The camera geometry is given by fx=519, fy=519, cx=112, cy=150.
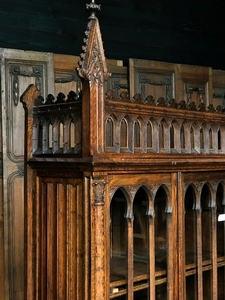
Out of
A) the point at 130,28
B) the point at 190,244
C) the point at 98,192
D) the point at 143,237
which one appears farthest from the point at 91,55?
the point at 130,28

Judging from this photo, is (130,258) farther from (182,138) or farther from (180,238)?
(182,138)

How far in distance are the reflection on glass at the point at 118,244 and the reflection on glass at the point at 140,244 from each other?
62mm

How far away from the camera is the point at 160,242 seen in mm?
2244

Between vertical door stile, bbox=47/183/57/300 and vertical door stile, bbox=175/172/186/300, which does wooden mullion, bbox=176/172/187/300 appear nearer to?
vertical door stile, bbox=175/172/186/300

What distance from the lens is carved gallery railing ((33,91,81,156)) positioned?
202 centimetres

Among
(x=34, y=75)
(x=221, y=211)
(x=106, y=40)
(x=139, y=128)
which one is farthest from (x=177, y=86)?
(x=139, y=128)

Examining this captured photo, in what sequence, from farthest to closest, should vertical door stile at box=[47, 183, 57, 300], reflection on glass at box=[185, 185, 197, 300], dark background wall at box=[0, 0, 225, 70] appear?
dark background wall at box=[0, 0, 225, 70] → reflection on glass at box=[185, 185, 197, 300] → vertical door stile at box=[47, 183, 57, 300]

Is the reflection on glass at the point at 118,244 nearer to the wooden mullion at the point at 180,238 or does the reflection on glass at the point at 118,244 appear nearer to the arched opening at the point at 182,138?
the wooden mullion at the point at 180,238

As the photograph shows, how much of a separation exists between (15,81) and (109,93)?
1146mm

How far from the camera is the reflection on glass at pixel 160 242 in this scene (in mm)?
2236

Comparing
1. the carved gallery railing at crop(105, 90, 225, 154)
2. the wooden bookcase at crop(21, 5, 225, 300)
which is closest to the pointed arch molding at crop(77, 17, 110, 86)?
the wooden bookcase at crop(21, 5, 225, 300)

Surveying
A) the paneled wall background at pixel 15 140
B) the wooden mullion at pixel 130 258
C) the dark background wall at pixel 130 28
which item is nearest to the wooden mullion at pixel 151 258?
the wooden mullion at pixel 130 258

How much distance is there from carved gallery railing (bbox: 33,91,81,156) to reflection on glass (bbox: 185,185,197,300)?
612 millimetres

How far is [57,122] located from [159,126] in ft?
1.43
